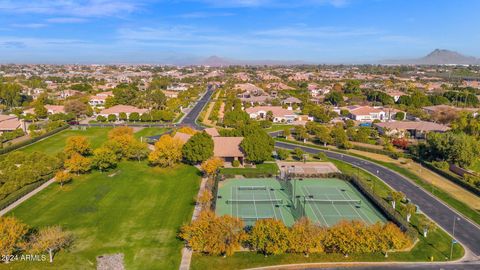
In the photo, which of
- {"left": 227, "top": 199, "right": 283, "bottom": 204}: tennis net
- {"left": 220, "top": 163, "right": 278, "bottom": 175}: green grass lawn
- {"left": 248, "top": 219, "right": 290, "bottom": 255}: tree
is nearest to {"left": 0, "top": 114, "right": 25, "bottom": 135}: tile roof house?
{"left": 220, "top": 163, "right": 278, "bottom": 175}: green grass lawn

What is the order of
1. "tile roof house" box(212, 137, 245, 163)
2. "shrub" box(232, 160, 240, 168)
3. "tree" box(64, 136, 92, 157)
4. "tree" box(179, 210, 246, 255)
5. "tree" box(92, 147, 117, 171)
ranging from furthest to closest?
"tile roof house" box(212, 137, 245, 163) < "tree" box(64, 136, 92, 157) < "shrub" box(232, 160, 240, 168) < "tree" box(92, 147, 117, 171) < "tree" box(179, 210, 246, 255)

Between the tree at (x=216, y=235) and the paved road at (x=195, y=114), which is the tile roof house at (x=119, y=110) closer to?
the paved road at (x=195, y=114)

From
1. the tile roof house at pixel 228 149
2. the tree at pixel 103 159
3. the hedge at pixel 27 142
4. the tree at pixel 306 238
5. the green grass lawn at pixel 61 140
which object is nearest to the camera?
the tree at pixel 306 238

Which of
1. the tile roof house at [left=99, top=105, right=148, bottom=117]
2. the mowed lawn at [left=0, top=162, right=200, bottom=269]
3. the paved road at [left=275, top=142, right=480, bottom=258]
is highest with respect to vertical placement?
the tile roof house at [left=99, top=105, right=148, bottom=117]

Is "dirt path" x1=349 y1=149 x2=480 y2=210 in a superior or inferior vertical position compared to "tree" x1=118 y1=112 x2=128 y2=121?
inferior

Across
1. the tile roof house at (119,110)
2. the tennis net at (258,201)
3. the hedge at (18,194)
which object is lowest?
the tennis net at (258,201)

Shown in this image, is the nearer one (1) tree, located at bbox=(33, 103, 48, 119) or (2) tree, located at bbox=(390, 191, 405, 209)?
(2) tree, located at bbox=(390, 191, 405, 209)

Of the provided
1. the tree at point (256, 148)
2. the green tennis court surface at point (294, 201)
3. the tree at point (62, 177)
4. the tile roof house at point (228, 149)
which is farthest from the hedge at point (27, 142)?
the tree at point (256, 148)

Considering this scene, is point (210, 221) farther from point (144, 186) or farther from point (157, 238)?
point (144, 186)

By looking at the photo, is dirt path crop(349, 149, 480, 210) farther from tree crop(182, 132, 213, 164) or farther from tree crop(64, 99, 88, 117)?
tree crop(64, 99, 88, 117)
